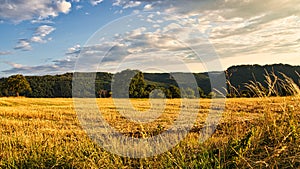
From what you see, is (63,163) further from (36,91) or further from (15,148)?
(36,91)

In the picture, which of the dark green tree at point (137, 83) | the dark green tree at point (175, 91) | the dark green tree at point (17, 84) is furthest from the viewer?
the dark green tree at point (17, 84)

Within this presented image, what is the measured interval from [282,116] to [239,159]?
1590mm

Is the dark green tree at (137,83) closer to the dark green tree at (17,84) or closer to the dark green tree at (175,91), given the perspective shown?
the dark green tree at (175,91)

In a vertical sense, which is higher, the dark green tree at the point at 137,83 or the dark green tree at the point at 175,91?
the dark green tree at the point at 137,83

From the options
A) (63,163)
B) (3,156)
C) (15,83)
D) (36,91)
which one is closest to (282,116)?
(63,163)

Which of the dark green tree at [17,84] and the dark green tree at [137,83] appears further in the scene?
the dark green tree at [17,84]

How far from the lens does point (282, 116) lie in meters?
5.74

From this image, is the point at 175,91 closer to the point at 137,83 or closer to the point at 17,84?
the point at 137,83

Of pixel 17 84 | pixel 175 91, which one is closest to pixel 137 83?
pixel 175 91

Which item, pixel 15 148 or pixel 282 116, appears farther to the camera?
pixel 15 148

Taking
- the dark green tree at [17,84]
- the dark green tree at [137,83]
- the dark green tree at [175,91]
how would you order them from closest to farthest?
the dark green tree at [137,83] < the dark green tree at [175,91] < the dark green tree at [17,84]

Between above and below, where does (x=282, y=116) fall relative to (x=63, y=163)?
above

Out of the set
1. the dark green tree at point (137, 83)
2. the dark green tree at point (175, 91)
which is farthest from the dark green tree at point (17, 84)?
the dark green tree at point (137, 83)

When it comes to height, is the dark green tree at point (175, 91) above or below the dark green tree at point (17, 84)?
below
